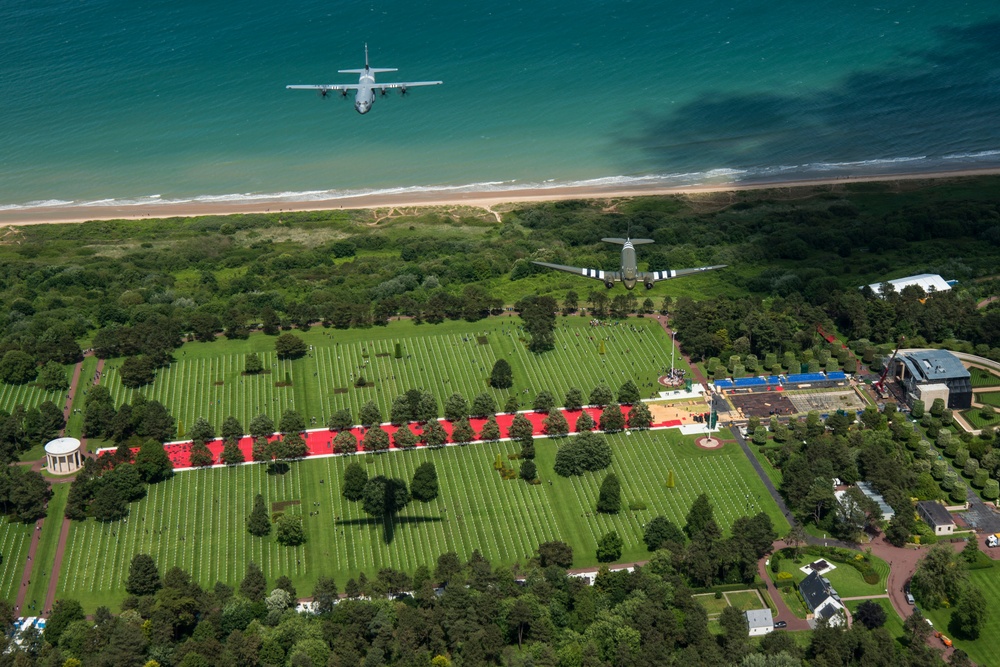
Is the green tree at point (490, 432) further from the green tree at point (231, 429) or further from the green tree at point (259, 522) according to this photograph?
the green tree at point (231, 429)

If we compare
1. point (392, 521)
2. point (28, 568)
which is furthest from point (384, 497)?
point (28, 568)

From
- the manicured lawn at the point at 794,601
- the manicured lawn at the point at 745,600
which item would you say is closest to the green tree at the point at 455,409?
the manicured lawn at the point at 745,600

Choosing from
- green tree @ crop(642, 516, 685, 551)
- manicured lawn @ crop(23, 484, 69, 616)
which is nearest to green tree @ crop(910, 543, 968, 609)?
green tree @ crop(642, 516, 685, 551)

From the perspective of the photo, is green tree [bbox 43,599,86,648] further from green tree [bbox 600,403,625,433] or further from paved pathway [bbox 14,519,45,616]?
green tree [bbox 600,403,625,433]

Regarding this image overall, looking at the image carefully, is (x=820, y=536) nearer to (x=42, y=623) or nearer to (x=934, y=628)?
(x=934, y=628)

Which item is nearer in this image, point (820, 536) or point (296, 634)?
point (296, 634)

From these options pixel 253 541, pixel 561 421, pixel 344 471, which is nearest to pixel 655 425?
pixel 561 421
